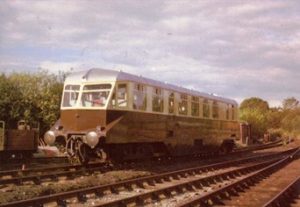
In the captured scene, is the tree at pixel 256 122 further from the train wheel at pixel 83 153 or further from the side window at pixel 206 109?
the train wheel at pixel 83 153

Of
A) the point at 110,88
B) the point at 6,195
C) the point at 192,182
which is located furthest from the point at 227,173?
the point at 6,195

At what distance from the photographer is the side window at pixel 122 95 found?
16.8m

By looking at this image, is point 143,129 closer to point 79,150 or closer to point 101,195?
point 79,150

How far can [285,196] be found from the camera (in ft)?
39.8

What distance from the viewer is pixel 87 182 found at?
Result: 13.2 meters

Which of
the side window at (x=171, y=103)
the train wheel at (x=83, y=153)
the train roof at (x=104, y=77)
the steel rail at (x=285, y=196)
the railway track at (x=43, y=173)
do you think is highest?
the train roof at (x=104, y=77)

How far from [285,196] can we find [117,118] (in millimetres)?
6559

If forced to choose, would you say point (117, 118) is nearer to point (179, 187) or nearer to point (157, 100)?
point (157, 100)

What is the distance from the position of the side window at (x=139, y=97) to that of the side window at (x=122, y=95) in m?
0.46

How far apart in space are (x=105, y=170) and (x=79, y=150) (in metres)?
1.26

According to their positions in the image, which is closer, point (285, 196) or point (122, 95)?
point (285, 196)

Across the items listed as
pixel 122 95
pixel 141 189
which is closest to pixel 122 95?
pixel 122 95

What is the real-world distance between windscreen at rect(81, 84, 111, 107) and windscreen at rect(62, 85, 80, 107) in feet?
1.23

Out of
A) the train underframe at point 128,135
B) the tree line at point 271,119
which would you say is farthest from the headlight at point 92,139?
the tree line at point 271,119
